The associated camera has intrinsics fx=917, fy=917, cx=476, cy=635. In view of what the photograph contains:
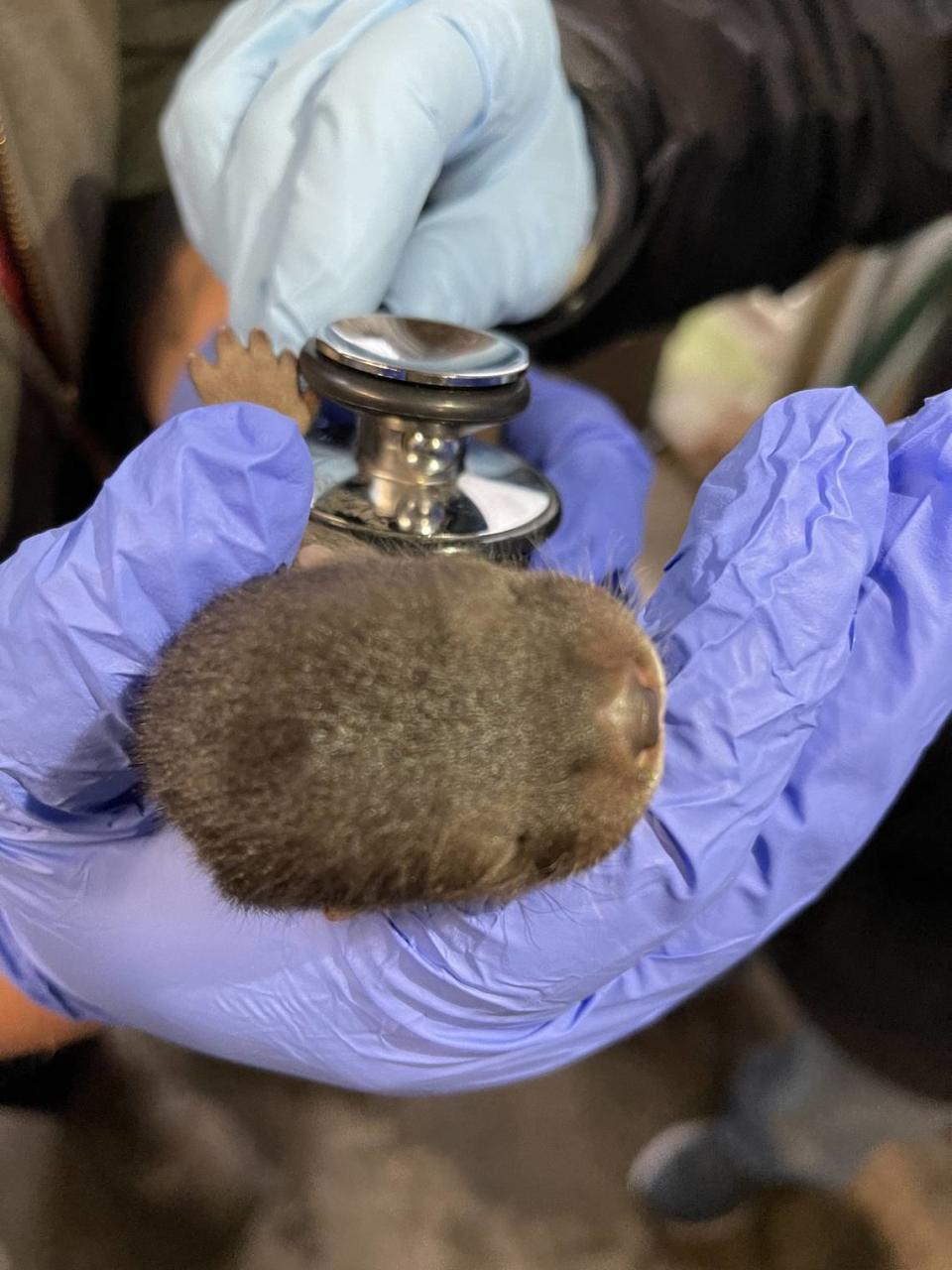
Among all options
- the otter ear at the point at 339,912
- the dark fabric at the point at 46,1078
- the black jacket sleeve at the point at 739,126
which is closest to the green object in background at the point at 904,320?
the black jacket sleeve at the point at 739,126

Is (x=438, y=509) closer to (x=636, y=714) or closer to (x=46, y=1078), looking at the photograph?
(x=636, y=714)

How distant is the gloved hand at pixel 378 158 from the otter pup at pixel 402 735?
0.37m

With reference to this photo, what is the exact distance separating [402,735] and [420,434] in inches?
10.7

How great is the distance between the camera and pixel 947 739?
0.81 meters

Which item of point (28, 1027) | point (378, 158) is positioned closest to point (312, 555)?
point (378, 158)

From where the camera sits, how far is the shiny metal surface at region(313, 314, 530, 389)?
Answer: 22.7 inches

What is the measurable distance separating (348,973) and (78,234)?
73 centimetres

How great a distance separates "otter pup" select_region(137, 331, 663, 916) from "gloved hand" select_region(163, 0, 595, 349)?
370 millimetres

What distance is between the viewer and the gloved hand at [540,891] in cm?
55

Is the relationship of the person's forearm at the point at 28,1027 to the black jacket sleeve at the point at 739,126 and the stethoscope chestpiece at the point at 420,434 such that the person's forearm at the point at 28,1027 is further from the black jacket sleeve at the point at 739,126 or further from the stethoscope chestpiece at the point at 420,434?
the black jacket sleeve at the point at 739,126

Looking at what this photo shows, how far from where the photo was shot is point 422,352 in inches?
24.2

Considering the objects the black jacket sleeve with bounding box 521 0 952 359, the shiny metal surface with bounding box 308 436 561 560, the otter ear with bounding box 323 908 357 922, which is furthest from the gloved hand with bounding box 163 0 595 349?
the otter ear with bounding box 323 908 357 922

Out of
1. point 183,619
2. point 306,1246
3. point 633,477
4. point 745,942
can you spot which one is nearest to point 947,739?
point 745,942

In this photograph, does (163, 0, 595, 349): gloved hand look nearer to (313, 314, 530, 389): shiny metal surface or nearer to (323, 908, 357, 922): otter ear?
(313, 314, 530, 389): shiny metal surface
